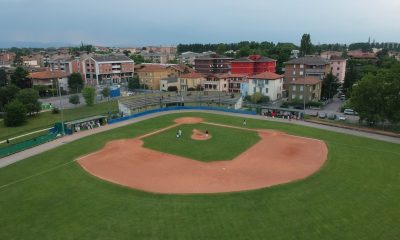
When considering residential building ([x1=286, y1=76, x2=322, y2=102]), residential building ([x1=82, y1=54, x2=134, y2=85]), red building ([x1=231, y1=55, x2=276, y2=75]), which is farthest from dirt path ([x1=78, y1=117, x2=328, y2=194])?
residential building ([x1=82, y1=54, x2=134, y2=85])

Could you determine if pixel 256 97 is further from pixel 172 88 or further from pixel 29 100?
pixel 29 100

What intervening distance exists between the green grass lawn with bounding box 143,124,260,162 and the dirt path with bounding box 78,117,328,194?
4.10 ft

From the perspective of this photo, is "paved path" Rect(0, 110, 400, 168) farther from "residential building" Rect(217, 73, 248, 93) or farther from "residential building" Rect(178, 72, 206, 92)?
"residential building" Rect(178, 72, 206, 92)

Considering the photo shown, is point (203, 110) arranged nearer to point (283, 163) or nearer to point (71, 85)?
point (283, 163)

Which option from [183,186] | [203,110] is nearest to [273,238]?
[183,186]

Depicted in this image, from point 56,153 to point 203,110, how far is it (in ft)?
105

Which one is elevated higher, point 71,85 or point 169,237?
point 71,85

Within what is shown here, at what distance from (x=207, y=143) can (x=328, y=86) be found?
44.1 metres

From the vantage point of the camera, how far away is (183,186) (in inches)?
1016

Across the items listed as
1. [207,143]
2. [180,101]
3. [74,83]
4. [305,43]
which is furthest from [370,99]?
[74,83]

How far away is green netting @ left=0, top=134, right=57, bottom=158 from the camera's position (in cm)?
3509

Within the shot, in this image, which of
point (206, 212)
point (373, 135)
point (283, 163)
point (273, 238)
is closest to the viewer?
point (273, 238)

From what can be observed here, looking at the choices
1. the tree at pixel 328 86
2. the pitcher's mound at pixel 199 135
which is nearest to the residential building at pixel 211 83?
the tree at pixel 328 86

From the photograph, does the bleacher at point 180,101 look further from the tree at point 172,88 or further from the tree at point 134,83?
the tree at point 134,83
